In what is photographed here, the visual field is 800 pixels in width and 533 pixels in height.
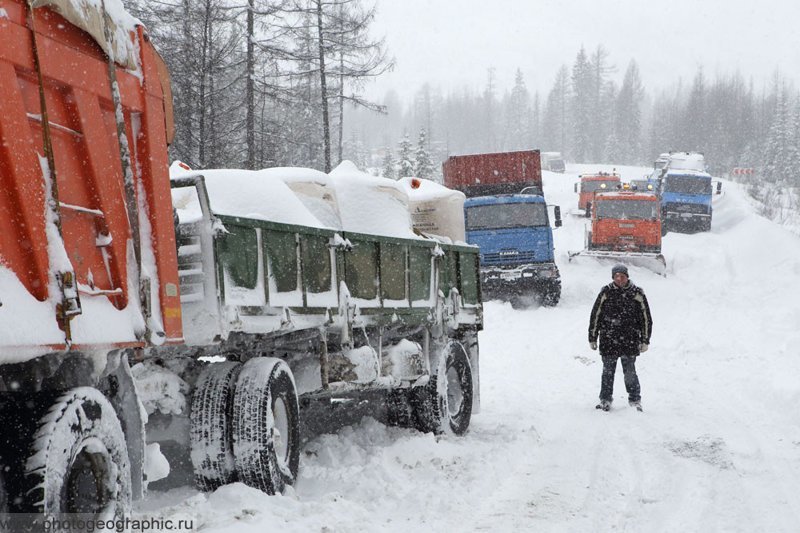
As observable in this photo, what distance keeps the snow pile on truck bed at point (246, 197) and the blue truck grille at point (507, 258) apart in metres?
14.1

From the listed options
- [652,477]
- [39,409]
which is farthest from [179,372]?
[652,477]

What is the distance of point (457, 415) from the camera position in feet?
26.8

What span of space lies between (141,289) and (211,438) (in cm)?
148

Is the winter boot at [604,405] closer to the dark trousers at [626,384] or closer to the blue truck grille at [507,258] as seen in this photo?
the dark trousers at [626,384]

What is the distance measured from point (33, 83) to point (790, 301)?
21.3 m

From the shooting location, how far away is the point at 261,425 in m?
4.75

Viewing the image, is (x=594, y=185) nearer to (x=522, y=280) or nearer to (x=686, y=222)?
(x=686, y=222)

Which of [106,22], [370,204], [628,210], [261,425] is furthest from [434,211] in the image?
[628,210]

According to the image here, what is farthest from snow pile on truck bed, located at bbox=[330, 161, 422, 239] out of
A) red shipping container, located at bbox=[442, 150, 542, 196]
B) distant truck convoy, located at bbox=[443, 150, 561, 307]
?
red shipping container, located at bbox=[442, 150, 542, 196]

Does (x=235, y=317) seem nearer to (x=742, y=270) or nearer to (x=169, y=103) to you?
(x=169, y=103)

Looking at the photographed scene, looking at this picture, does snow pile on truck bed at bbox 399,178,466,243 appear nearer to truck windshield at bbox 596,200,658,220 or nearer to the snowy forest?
the snowy forest

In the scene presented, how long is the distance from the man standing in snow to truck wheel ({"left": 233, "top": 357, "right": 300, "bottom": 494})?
5501 mm

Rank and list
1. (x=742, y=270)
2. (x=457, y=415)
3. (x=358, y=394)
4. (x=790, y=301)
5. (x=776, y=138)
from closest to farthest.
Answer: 1. (x=358, y=394)
2. (x=457, y=415)
3. (x=790, y=301)
4. (x=742, y=270)
5. (x=776, y=138)

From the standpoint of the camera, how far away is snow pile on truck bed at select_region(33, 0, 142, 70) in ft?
10.2
